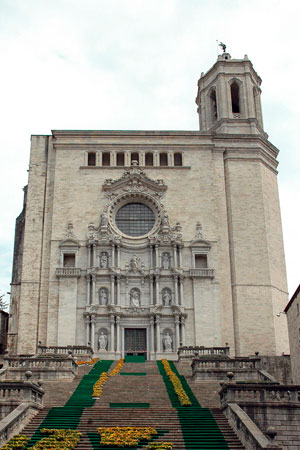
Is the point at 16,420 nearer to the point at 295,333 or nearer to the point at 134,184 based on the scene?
the point at 295,333

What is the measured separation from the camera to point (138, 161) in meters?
40.2

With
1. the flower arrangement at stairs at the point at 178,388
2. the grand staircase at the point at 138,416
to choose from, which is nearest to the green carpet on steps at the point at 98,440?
the grand staircase at the point at 138,416

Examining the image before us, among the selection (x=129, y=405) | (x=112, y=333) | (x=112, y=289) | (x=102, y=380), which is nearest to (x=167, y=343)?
(x=112, y=333)

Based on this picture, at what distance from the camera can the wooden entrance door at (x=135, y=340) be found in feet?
A: 118

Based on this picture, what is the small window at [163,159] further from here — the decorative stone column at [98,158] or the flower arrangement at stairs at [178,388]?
the flower arrangement at stairs at [178,388]

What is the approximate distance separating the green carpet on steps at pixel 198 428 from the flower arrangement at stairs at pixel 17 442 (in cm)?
436

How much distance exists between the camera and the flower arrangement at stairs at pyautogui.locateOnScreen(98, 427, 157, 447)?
1571cm

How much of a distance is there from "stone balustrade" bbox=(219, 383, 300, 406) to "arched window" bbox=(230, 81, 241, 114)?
94.2 ft

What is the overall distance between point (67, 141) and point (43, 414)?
24.9 m

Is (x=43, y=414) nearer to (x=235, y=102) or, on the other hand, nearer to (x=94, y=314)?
(x=94, y=314)

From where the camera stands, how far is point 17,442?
1573 centimetres

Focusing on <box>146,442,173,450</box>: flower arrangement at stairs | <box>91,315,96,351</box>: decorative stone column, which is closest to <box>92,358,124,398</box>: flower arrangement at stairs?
<box>146,442,173,450</box>: flower arrangement at stairs

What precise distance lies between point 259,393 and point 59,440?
6.71 m

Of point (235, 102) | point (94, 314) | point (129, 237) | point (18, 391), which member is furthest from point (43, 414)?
point (235, 102)
